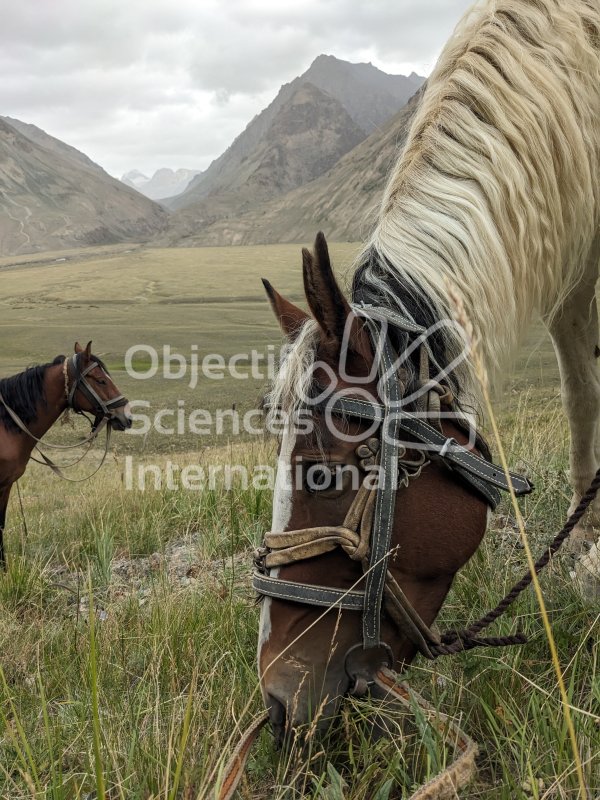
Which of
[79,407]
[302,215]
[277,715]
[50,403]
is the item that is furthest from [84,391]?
[302,215]

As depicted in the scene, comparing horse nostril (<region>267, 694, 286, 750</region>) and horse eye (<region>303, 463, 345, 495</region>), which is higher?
horse eye (<region>303, 463, 345, 495</region>)

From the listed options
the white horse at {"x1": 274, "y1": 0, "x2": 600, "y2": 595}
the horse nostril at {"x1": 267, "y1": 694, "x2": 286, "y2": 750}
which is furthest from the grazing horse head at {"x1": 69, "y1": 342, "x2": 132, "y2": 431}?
the horse nostril at {"x1": 267, "y1": 694, "x2": 286, "y2": 750}

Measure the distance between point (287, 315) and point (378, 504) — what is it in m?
0.67

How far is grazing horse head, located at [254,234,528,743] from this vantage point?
1694mm

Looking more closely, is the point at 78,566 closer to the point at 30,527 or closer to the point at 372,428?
the point at 30,527

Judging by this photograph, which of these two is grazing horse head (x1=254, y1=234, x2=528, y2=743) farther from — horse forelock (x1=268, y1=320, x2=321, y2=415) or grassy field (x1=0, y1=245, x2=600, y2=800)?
grassy field (x1=0, y1=245, x2=600, y2=800)

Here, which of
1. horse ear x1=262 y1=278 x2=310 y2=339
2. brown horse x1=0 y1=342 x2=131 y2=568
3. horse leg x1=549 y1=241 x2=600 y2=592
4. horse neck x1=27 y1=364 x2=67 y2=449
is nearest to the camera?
horse ear x1=262 y1=278 x2=310 y2=339

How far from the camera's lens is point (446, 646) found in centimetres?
185

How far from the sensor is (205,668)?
2.40 metres

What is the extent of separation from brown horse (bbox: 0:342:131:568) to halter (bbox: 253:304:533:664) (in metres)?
4.37

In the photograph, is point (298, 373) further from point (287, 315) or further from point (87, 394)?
point (87, 394)

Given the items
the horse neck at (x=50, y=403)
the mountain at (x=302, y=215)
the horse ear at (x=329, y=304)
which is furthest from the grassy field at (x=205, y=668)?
the mountain at (x=302, y=215)

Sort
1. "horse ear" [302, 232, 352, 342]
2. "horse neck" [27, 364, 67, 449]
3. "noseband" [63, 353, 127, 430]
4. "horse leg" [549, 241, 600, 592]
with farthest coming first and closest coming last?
"noseband" [63, 353, 127, 430]
"horse neck" [27, 364, 67, 449]
"horse leg" [549, 241, 600, 592]
"horse ear" [302, 232, 352, 342]

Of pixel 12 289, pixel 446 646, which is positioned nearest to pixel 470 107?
pixel 446 646
